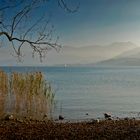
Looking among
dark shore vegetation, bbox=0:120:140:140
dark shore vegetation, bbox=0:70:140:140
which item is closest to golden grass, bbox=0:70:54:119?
dark shore vegetation, bbox=0:70:140:140

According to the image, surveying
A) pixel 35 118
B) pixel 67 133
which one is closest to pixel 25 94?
pixel 35 118

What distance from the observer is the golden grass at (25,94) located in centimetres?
1619

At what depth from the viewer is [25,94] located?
16.7m

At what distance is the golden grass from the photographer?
53.1ft

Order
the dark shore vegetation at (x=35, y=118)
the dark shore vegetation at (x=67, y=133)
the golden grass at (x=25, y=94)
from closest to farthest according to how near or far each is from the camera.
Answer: the dark shore vegetation at (x=67, y=133)
the dark shore vegetation at (x=35, y=118)
the golden grass at (x=25, y=94)

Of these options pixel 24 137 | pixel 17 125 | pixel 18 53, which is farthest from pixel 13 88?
pixel 24 137

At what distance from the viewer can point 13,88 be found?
16297 mm

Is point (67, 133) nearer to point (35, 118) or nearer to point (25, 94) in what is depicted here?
point (35, 118)

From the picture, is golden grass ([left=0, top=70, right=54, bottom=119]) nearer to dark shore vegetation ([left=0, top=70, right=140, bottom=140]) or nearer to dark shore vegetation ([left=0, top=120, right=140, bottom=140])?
dark shore vegetation ([left=0, top=70, right=140, bottom=140])

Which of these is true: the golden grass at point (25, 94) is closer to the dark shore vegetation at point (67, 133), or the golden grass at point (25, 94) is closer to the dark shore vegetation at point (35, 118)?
the dark shore vegetation at point (35, 118)

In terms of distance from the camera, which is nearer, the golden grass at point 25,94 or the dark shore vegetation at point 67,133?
the dark shore vegetation at point 67,133

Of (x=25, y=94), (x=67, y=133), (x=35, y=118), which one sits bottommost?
(x=35, y=118)

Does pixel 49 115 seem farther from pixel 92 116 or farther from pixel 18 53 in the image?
pixel 18 53

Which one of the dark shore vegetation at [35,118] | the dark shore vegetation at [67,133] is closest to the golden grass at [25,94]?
the dark shore vegetation at [35,118]
